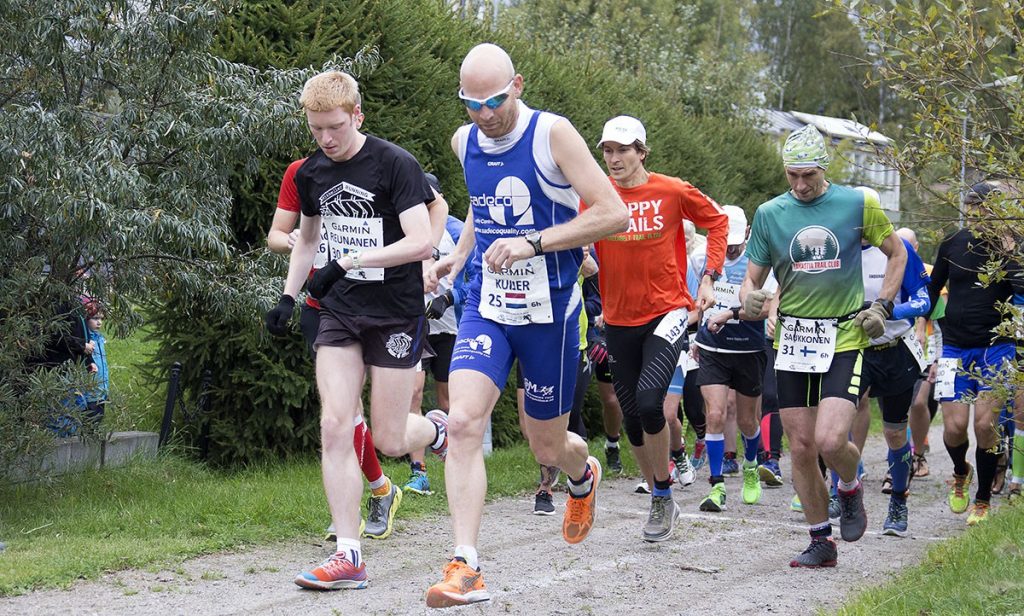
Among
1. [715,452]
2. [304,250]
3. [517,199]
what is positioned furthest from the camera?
[715,452]

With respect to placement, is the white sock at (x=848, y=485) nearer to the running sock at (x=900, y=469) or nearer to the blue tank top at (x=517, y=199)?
the running sock at (x=900, y=469)

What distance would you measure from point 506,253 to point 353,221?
1.24m

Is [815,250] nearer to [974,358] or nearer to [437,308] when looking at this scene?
[437,308]

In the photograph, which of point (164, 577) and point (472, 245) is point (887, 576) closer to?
point (472, 245)

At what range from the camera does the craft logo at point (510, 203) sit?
5777 mm

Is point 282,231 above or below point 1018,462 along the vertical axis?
above

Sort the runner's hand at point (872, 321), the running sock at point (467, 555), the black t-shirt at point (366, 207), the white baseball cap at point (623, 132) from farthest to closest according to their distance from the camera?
1. the white baseball cap at point (623, 132)
2. the runner's hand at point (872, 321)
3. the black t-shirt at point (366, 207)
4. the running sock at point (467, 555)

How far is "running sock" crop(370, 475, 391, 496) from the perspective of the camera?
24.6 feet

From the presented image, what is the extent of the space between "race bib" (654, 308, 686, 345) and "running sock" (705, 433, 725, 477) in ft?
7.65

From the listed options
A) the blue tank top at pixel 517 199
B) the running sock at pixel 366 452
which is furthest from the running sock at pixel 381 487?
the blue tank top at pixel 517 199

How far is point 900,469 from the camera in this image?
863 centimetres

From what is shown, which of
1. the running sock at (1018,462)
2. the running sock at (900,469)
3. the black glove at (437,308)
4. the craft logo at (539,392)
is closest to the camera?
the craft logo at (539,392)

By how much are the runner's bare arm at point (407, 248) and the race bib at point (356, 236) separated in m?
0.12

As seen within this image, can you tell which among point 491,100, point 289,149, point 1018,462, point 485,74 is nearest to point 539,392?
point 491,100
